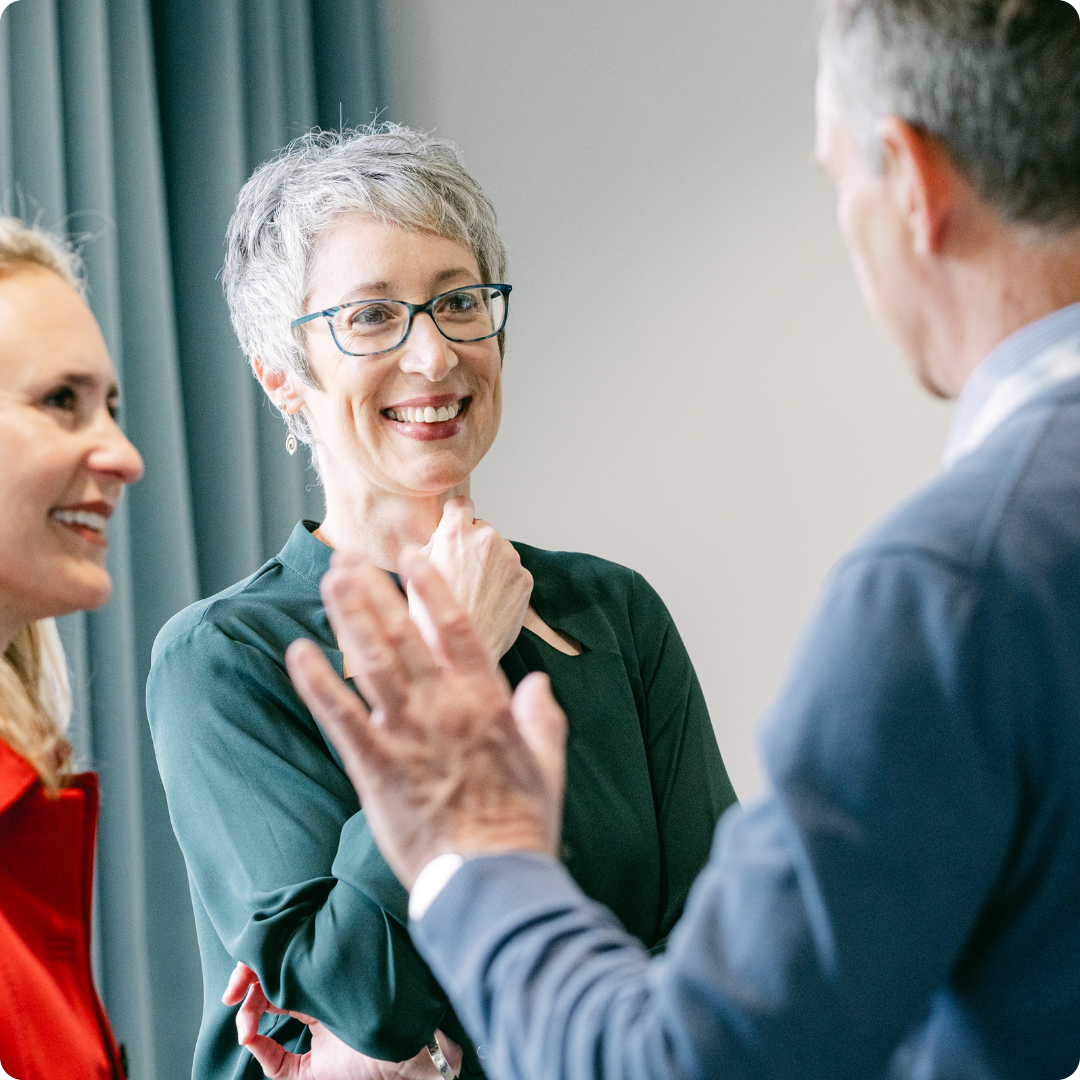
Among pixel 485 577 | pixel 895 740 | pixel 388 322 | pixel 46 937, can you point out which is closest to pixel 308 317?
pixel 388 322

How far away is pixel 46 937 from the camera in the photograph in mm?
1133

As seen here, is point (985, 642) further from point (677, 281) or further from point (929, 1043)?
point (677, 281)

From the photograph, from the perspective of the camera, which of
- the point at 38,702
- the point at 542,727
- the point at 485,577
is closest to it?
the point at 542,727

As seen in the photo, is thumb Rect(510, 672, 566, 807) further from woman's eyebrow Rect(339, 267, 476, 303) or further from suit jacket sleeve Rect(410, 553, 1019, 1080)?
woman's eyebrow Rect(339, 267, 476, 303)

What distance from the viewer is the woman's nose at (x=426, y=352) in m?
1.55

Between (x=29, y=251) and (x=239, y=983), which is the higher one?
(x=29, y=251)

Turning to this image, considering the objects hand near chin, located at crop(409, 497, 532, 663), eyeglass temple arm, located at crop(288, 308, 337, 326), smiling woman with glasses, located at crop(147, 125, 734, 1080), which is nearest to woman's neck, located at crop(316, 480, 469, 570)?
smiling woman with glasses, located at crop(147, 125, 734, 1080)

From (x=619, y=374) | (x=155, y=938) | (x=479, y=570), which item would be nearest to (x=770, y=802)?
(x=479, y=570)

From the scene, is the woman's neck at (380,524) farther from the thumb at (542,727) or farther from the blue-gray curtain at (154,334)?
the blue-gray curtain at (154,334)

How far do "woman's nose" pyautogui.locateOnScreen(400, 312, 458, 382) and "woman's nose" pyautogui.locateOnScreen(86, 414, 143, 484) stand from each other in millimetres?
484

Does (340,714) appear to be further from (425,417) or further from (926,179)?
(425,417)

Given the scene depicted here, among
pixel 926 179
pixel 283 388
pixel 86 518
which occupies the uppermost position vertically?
pixel 926 179

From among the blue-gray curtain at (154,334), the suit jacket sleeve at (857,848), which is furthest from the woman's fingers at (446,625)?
the blue-gray curtain at (154,334)

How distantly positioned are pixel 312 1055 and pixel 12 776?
1.47 feet
